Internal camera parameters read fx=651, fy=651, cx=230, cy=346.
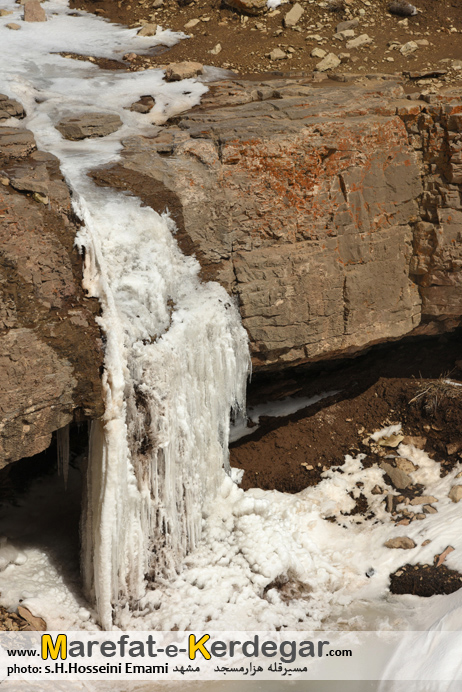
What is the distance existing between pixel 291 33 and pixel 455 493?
223 inches

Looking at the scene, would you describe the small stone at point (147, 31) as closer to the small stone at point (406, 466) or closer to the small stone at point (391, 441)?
the small stone at point (391, 441)

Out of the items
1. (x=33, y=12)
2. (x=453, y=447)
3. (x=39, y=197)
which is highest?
(x=33, y=12)

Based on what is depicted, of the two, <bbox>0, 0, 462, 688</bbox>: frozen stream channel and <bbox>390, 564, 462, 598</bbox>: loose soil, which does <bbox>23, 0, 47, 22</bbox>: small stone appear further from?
<bbox>390, 564, 462, 598</bbox>: loose soil

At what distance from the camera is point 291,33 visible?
7.81 m

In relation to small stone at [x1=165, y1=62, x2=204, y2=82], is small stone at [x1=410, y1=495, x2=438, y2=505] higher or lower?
lower

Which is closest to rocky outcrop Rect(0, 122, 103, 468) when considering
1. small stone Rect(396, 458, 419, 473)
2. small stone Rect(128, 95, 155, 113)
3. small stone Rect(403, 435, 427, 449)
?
small stone Rect(128, 95, 155, 113)

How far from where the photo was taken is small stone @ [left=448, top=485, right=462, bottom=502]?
5.31m

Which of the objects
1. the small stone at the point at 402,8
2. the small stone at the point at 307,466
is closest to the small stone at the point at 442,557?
the small stone at the point at 307,466

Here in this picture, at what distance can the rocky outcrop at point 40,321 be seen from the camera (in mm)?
Result: 3727

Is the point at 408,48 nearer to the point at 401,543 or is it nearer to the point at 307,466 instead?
the point at 307,466

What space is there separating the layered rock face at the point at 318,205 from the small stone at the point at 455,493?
139cm

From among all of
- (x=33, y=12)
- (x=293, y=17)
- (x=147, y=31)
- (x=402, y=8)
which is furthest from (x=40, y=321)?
(x=402, y=8)

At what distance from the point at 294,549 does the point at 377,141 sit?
10.7 feet

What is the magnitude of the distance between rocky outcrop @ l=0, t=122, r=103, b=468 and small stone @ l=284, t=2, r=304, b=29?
5.03 meters
